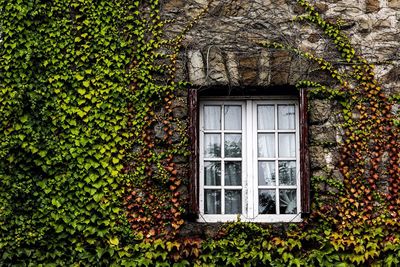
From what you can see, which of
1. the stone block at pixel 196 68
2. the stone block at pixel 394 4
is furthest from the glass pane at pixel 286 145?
the stone block at pixel 394 4

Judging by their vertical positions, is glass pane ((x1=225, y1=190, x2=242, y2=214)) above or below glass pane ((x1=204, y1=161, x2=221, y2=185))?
below

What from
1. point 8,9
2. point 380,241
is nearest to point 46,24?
point 8,9

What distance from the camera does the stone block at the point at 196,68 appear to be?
6.79m

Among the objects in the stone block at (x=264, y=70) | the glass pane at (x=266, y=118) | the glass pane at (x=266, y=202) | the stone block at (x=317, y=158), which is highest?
the stone block at (x=264, y=70)

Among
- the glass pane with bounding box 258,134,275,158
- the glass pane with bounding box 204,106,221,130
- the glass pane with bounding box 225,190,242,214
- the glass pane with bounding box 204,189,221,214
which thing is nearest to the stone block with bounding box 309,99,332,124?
the glass pane with bounding box 258,134,275,158

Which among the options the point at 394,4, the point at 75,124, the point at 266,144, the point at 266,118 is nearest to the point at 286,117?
the point at 266,118

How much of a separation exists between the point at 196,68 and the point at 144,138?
0.92 meters

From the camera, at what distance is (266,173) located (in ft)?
22.7

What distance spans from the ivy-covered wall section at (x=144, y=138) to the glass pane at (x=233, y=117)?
37 cm

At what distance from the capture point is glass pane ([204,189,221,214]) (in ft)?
22.5

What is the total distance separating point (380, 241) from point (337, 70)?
181 cm

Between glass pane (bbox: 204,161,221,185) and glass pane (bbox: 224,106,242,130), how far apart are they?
420 mm

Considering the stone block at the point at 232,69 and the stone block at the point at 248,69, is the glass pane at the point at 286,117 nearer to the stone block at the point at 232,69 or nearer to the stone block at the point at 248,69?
the stone block at the point at 248,69

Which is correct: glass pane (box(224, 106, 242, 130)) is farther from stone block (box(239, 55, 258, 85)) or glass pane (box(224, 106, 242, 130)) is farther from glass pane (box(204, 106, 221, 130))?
stone block (box(239, 55, 258, 85))
